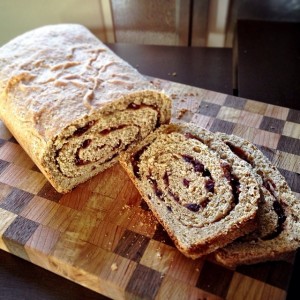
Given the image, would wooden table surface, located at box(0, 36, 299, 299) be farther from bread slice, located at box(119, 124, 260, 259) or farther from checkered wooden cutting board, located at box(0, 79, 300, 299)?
bread slice, located at box(119, 124, 260, 259)

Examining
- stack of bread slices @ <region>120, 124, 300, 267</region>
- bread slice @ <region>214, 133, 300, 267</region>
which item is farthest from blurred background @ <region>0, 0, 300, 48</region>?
bread slice @ <region>214, 133, 300, 267</region>

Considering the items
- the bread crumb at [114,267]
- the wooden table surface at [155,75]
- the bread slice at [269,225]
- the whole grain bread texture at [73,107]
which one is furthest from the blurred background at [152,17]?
the bread crumb at [114,267]

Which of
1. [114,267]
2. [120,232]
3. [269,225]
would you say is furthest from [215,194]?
[114,267]

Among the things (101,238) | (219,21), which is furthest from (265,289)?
(219,21)

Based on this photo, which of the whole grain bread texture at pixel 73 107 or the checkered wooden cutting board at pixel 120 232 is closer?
the checkered wooden cutting board at pixel 120 232

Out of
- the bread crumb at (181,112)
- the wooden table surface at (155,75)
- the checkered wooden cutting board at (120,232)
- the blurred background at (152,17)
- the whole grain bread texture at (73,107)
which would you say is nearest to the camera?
the checkered wooden cutting board at (120,232)

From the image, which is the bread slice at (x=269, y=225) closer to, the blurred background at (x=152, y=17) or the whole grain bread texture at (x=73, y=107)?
the whole grain bread texture at (x=73, y=107)
